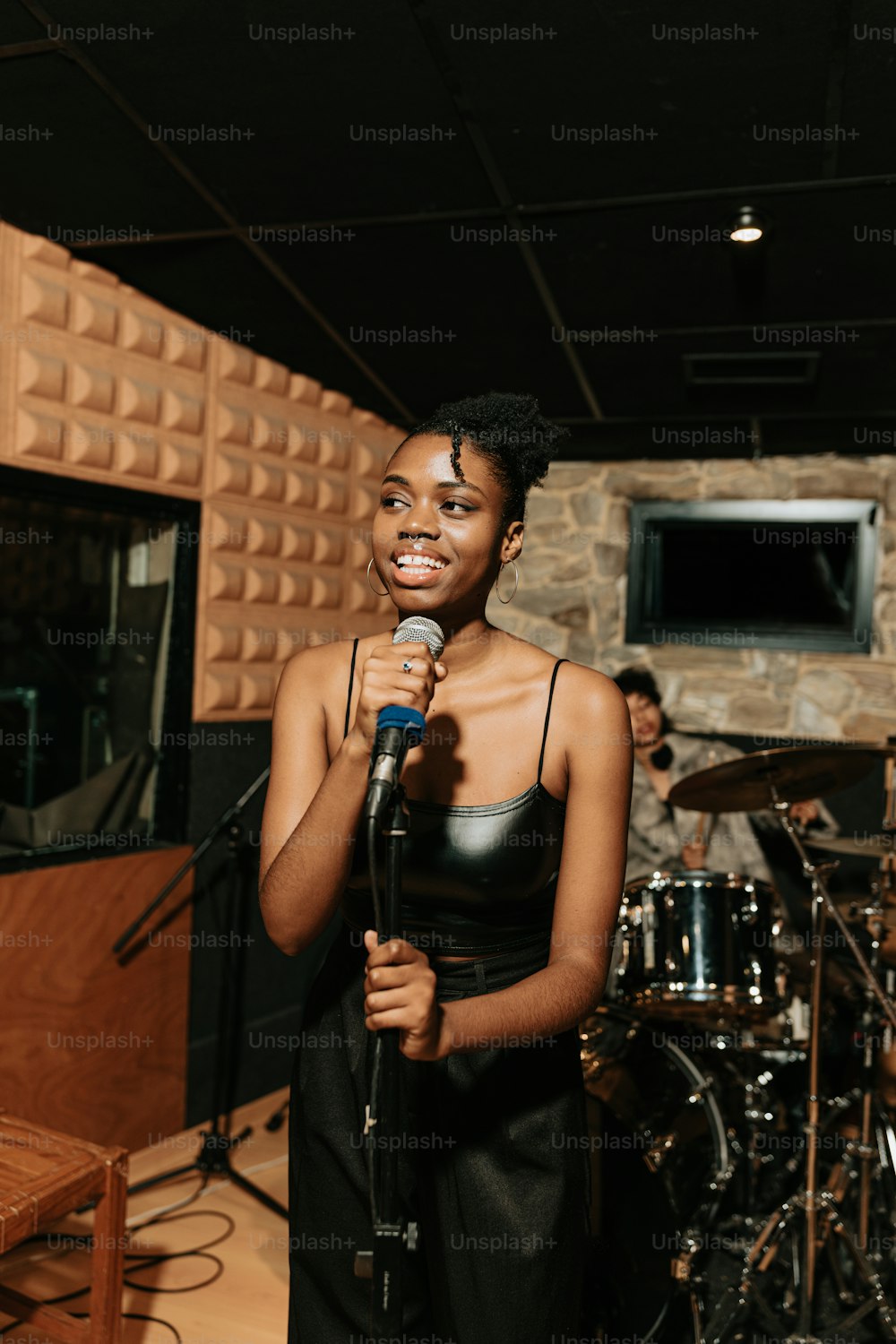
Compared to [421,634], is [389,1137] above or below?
below

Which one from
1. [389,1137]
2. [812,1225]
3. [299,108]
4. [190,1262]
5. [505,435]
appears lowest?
[190,1262]

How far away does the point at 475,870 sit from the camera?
1468 millimetres

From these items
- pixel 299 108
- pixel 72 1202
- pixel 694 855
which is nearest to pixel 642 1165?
pixel 72 1202

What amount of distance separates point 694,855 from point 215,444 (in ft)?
8.43

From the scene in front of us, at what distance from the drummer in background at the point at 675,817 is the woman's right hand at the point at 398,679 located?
360 cm

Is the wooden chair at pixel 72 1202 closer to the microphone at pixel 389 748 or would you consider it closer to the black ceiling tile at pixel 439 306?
the microphone at pixel 389 748

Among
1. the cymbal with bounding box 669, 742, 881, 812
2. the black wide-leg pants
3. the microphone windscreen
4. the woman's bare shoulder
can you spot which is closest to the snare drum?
the cymbal with bounding box 669, 742, 881, 812

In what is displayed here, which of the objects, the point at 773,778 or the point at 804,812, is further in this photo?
the point at 804,812

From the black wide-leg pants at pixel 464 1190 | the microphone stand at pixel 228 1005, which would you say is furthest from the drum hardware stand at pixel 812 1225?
the black wide-leg pants at pixel 464 1190

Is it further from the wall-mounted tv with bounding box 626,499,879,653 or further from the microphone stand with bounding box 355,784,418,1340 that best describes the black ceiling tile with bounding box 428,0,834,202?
the wall-mounted tv with bounding box 626,499,879,653

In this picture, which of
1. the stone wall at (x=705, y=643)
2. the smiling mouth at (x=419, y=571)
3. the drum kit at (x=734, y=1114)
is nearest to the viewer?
the smiling mouth at (x=419, y=571)

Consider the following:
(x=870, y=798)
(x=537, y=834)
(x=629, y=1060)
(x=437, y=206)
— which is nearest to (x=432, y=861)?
(x=537, y=834)

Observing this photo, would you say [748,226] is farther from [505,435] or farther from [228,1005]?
[228,1005]

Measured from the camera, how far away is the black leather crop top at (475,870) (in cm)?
147
